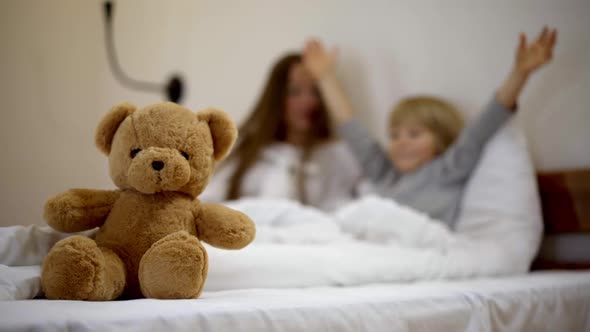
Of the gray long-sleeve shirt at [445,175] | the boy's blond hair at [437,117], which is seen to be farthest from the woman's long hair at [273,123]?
the boy's blond hair at [437,117]

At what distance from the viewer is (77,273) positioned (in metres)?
0.65

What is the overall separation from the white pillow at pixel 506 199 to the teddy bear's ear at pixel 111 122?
88cm

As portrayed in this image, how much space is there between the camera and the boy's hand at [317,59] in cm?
183

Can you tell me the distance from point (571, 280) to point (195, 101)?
1.32 meters

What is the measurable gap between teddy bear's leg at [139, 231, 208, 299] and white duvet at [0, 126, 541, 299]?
15 centimetres

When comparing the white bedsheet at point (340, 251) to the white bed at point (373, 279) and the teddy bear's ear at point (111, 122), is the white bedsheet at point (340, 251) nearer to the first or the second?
the white bed at point (373, 279)

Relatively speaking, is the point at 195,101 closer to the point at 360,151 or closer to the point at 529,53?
the point at 360,151

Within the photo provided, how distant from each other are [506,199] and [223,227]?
84cm

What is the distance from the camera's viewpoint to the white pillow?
127cm

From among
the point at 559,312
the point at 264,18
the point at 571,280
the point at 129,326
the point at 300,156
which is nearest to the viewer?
the point at 129,326

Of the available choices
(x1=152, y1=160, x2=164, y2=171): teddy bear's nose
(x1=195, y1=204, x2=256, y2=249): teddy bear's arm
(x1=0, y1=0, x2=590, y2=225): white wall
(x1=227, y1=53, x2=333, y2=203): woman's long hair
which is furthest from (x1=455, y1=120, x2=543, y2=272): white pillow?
(x1=152, y1=160, x2=164, y2=171): teddy bear's nose

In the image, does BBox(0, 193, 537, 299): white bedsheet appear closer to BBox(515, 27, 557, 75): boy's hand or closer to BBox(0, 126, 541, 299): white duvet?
BBox(0, 126, 541, 299): white duvet

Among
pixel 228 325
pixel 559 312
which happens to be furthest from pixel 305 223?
pixel 228 325

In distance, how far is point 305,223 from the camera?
1244 mm
